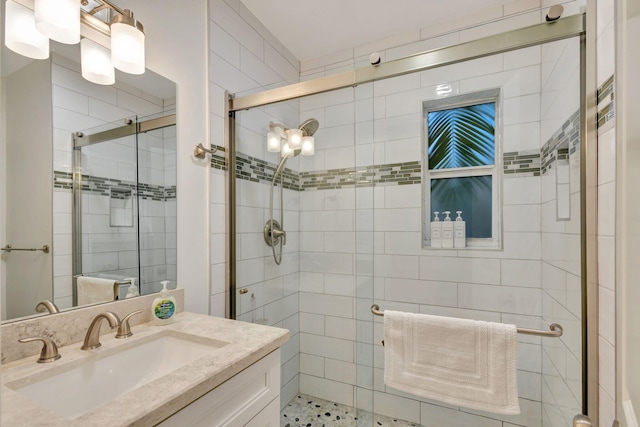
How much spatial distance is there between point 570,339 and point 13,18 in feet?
7.12

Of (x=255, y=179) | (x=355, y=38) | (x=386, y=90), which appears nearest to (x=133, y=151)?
(x=255, y=179)

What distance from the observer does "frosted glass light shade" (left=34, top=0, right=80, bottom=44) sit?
2.84 ft

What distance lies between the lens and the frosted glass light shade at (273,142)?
174cm

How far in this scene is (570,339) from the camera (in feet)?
3.93

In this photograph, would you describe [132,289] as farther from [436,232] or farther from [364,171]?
[436,232]

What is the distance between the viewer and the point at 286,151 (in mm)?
1768

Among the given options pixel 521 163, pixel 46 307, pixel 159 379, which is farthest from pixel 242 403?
pixel 521 163

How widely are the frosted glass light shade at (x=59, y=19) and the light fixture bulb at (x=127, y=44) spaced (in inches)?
4.9

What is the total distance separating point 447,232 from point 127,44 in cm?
174

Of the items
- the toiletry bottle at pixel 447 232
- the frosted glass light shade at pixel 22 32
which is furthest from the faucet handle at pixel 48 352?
the toiletry bottle at pixel 447 232

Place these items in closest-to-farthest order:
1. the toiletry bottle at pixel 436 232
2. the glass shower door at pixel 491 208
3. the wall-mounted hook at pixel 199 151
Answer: the glass shower door at pixel 491 208 → the wall-mounted hook at pixel 199 151 → the toiletry bottle at pixel 436 232

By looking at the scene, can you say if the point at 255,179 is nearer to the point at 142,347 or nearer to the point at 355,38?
→ the point at 142,347

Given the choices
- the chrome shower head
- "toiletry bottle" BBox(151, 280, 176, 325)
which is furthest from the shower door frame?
"toiletry bottle" BBox(151, 280, 176, 325)

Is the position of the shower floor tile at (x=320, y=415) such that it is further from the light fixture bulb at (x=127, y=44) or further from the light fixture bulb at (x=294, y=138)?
the light fixture bulb at (x=127, y=44)
